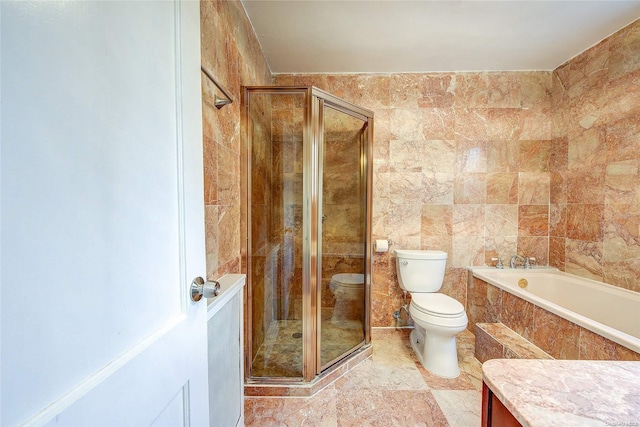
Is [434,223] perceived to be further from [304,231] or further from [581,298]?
[304,231]

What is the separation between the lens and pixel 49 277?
32 centimetres

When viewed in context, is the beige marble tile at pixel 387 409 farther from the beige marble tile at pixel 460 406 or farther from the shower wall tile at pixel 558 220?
the shower wall tile at pixel 558 220

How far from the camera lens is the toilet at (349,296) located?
6.66 ft

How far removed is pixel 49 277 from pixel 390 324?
250 cm

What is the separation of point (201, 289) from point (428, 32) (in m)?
2.18

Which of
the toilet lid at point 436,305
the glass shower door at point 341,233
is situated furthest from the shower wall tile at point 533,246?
the glass shower door at point 341,233

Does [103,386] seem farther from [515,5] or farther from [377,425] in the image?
[515,5]

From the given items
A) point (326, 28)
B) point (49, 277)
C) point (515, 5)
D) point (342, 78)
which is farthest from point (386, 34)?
point (49, 277)

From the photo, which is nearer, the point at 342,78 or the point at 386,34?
the point at 386,34

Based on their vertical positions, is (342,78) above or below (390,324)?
above

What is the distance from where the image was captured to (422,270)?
6.93 feet

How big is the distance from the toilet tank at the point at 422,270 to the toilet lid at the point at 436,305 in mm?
117

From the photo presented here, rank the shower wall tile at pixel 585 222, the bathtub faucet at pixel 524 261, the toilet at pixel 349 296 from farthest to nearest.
A: 1. the bathtub faucet at pixel 524 261
2. the toilet at pixel 349 296
3. the shower wall tile at pixel 585 222

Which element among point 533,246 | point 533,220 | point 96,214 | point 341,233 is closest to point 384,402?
point 341,233
